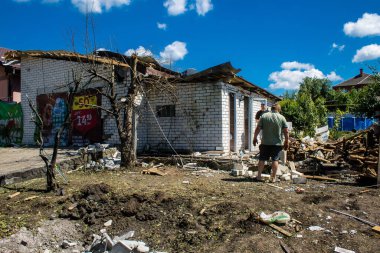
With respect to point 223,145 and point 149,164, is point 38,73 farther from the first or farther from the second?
point 223,145

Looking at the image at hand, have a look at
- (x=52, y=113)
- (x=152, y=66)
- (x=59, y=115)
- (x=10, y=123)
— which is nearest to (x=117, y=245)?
(x=152, y=66)

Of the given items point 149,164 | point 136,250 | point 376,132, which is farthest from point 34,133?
point 376,132

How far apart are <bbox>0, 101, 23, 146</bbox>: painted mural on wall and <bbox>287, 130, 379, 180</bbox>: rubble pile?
39.8ft

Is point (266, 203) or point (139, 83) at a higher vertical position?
point (139, 83)

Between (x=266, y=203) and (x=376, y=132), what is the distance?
11.7ft

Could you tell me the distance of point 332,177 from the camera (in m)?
7.46

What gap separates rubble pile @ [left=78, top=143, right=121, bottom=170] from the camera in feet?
26.7

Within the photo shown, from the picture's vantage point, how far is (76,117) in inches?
464

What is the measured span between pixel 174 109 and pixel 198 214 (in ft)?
20.4

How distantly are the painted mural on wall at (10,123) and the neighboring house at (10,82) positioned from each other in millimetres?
1722

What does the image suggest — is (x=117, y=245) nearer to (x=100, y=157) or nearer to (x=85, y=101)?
(x=100, y=157)

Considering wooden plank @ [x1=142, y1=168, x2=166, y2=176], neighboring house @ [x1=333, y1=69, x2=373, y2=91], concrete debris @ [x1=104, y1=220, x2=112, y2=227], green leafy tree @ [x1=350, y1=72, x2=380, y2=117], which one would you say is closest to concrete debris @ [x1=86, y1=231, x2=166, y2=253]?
concrete debris @ [x1=104, y1=220, x2=112, y2=227]

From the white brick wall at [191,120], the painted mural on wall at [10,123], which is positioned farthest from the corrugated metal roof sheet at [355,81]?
the painted mural on wall at [10,123]

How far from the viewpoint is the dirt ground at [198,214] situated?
3730mm
